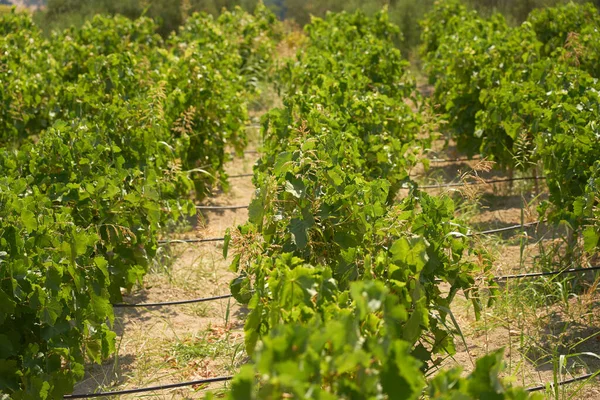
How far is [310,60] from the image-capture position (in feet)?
24.8

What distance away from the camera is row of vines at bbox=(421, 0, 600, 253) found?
482 centimetres

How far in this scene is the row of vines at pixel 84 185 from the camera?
11.3 feet

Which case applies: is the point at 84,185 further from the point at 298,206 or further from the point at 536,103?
the point at 536,103

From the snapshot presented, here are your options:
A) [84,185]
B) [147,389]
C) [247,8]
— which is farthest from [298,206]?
[247,8]

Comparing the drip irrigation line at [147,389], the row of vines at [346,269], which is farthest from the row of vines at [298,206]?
the drip irrigation line at [147,389]

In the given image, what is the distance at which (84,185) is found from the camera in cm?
442

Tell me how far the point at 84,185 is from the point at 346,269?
1.69 metres

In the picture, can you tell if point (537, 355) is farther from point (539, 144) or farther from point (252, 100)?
point (252, 100)

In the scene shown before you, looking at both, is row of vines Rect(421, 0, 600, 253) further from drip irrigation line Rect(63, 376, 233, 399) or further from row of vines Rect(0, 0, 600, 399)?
drip irrigation line Rect(63, 376, 233, 399)

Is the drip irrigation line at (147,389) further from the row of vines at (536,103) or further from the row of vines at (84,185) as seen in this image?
the row of vines at (536,103)

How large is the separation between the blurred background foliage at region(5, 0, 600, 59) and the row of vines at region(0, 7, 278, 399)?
773cm

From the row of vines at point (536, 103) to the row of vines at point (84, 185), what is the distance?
2.10 meters

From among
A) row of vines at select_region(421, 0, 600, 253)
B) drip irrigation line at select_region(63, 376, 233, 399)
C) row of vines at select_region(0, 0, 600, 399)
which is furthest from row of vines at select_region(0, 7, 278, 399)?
row of vines at select_region(421, 0, 600, 253)

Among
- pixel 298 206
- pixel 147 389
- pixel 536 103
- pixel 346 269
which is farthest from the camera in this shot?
pixel 536 103
